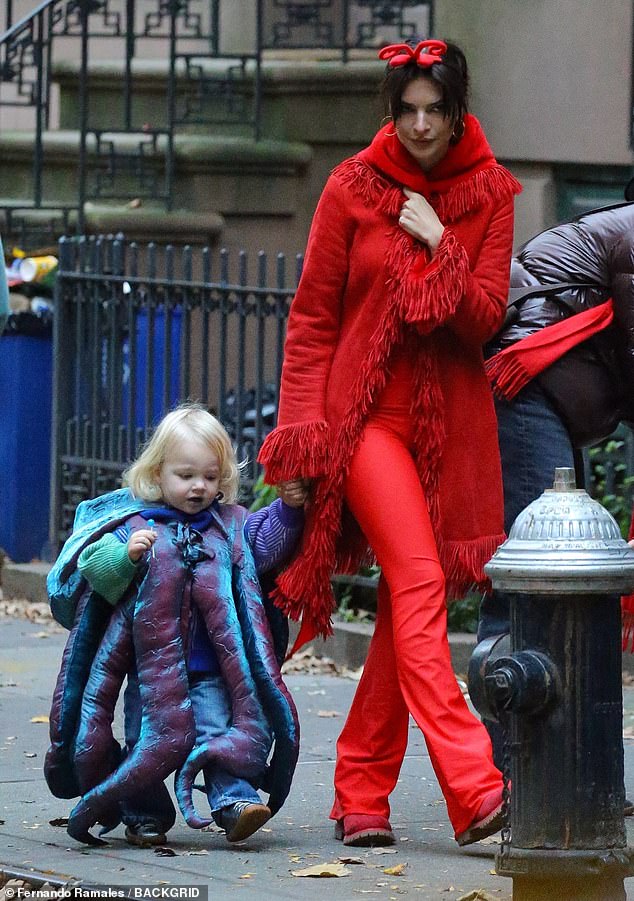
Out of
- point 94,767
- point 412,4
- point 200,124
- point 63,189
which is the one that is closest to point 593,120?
point 412,4

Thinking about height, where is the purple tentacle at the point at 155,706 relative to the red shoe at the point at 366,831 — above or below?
above

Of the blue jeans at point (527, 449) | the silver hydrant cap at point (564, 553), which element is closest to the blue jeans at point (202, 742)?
the blue jeans at point (527, 449)

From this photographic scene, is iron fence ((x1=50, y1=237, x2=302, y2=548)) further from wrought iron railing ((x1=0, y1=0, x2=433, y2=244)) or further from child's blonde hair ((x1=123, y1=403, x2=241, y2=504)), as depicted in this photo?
child's blonde hair ((x1=123, y1=403, x2=241, y2=504))

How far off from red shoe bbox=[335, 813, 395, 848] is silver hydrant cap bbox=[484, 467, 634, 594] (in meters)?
1.00

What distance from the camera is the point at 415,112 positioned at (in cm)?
484

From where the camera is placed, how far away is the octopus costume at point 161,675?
4.78 m

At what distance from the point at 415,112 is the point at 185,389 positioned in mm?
4507

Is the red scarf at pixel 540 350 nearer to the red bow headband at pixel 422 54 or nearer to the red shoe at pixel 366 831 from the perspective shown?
the red bow headband at pixel 422 54

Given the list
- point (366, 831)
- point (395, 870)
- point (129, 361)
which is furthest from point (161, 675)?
point (129, 361)

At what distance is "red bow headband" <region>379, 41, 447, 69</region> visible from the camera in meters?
4.82

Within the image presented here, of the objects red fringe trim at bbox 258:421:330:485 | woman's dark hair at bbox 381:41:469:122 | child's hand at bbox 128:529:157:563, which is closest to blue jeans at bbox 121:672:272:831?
child's hand at bbox 128:529:157:563

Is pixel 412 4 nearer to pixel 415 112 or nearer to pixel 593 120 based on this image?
pixel 593 120

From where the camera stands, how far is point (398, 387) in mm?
4934

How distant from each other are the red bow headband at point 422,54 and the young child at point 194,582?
1012 millimetres
